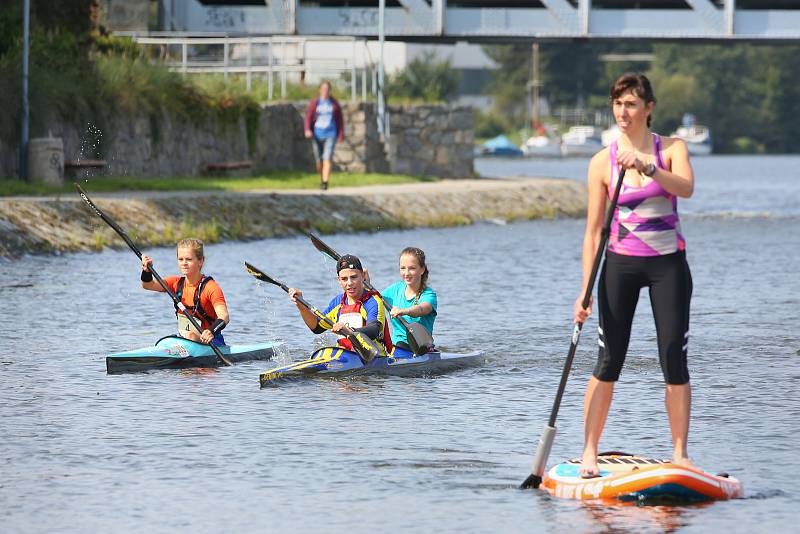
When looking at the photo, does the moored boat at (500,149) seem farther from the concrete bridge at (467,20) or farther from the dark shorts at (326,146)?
the dark shorts at (326,146)

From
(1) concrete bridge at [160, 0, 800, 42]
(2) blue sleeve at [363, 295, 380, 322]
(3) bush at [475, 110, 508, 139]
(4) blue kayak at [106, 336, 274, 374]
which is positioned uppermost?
(1) concrete bridge at [160, 0, 800, 42]

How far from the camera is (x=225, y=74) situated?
38.4m

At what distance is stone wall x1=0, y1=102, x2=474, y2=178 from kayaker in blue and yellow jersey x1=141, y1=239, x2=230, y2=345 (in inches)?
570

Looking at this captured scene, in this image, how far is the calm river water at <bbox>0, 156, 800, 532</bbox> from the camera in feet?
28.8

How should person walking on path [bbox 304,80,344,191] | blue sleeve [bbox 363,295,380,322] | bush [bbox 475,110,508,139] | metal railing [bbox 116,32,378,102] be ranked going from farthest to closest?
bush [bbox 475,110,508,139]
metal railing [bbox 116,32,378,102]
person walking on path [bbox 304,80,344,191]
blue sleeve [bbox 363,295,380,322]

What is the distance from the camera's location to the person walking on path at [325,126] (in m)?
33.5

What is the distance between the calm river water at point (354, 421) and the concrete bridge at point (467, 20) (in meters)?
23.3

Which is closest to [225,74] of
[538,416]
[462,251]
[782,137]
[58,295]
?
[462,251]

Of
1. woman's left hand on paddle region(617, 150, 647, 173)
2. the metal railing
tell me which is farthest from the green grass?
woman's left hand on paddle region(617, 150, 647, 173)

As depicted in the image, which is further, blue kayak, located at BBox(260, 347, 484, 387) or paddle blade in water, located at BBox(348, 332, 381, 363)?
paddle blade in water, located at BBox(348, 332, 381, 363)

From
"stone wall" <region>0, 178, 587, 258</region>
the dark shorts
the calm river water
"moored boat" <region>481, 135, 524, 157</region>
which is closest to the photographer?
the calm river water

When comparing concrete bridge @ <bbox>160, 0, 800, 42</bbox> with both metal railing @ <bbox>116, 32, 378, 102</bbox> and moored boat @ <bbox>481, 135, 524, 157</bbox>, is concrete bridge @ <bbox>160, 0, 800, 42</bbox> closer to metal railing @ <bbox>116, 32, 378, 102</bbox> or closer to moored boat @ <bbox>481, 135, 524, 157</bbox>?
metal railing @ <bbox>116, 32, 378, 102</bbox>

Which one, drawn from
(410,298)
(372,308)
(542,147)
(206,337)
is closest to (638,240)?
(372,308)

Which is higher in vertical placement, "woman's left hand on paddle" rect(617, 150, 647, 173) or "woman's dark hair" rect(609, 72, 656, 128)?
"woman's dark hair" rect(609, 72, 656, 128)
